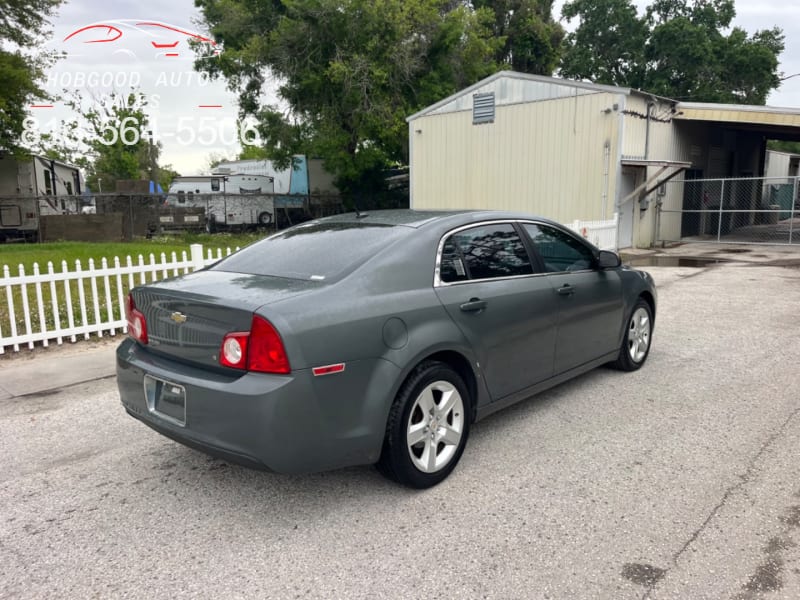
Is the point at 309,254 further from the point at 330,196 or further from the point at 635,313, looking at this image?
the point at 330,196

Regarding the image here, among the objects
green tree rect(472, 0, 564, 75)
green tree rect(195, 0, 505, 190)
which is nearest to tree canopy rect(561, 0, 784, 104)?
green tree rect(472, 0, 564, 75)

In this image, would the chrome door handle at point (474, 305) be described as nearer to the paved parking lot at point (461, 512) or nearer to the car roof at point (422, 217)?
the car roof at point (422, 217)

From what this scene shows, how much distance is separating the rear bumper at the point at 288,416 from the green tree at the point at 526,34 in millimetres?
30387

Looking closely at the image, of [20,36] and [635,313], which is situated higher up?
[20,36]

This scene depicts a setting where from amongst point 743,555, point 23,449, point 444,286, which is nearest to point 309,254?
point 444,286

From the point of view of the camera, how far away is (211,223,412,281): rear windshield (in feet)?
11.3

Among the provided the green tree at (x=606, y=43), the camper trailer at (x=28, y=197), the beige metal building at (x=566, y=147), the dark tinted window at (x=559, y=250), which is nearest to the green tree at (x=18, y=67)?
the camper trailer at (x=28, y=197)

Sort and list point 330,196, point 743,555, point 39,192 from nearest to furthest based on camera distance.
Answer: point 743,555 < point 39,192 < point 330,196

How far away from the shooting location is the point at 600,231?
14.3m

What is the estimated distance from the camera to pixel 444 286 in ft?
11.8

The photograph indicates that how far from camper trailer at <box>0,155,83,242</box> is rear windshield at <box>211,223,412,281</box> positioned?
16599 millimetres

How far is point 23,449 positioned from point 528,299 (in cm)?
356

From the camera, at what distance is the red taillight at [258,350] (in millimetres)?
2838

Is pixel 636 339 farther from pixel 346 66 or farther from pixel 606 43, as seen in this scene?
pixel 606 43
